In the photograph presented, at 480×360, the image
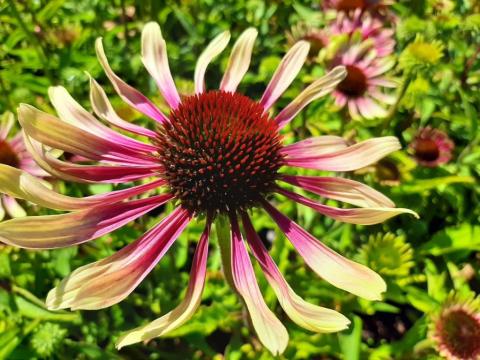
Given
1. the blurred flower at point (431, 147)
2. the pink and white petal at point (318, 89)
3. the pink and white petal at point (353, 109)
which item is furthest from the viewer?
the blurred flower at point (431, 147)

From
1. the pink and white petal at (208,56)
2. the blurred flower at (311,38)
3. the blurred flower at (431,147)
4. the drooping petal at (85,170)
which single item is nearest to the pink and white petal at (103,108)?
the drooping petal at (85,170)

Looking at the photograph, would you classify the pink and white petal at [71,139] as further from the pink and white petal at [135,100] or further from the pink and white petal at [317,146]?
the pink and white petal at [317,146]

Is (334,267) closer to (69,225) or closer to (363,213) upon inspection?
(363,213)

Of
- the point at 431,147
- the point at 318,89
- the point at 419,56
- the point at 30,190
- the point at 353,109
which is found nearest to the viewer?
the point at 30,190

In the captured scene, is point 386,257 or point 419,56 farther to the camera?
point 419,56

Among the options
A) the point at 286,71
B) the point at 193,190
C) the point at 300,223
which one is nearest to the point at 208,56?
the point at 286,71
